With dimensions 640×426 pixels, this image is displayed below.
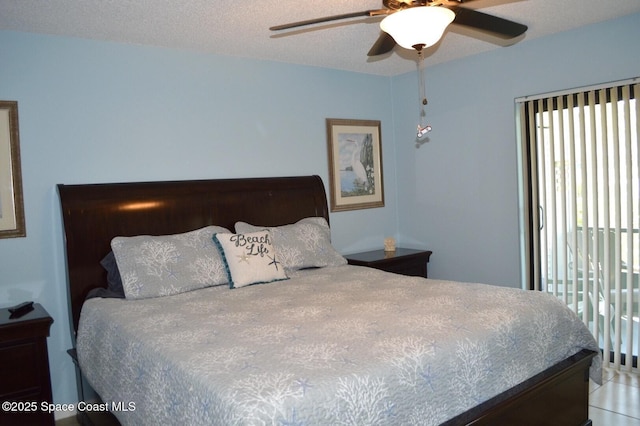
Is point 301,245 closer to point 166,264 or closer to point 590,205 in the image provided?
point 166,264

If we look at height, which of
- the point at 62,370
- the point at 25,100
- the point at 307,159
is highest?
the point at 25,100

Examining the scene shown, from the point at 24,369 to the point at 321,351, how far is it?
1.80 m

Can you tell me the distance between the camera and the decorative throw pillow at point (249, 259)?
2.97 metres

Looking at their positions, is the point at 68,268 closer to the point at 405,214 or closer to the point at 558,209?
the point at 405,214

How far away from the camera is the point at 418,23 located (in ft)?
6.63

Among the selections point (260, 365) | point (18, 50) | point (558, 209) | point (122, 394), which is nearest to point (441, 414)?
point (260, 365)

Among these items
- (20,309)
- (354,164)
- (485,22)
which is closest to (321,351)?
(485,22)

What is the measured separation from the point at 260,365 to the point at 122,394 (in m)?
0.82

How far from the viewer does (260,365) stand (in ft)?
5.29

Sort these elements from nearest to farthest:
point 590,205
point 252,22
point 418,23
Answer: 1. point 418,23
2. point 252,22
3. point 590,205

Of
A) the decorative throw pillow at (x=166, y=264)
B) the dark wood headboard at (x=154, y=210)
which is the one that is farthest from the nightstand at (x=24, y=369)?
the decorative throw pillow at (x=166, y=264)

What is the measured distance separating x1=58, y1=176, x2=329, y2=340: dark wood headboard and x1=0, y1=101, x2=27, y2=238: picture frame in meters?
0.24

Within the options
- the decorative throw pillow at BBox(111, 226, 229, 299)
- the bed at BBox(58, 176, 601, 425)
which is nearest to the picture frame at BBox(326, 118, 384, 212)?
the bed at BBox(58, 176, 601, 425)

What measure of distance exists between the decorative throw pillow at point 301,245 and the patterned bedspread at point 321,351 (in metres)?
0.58
